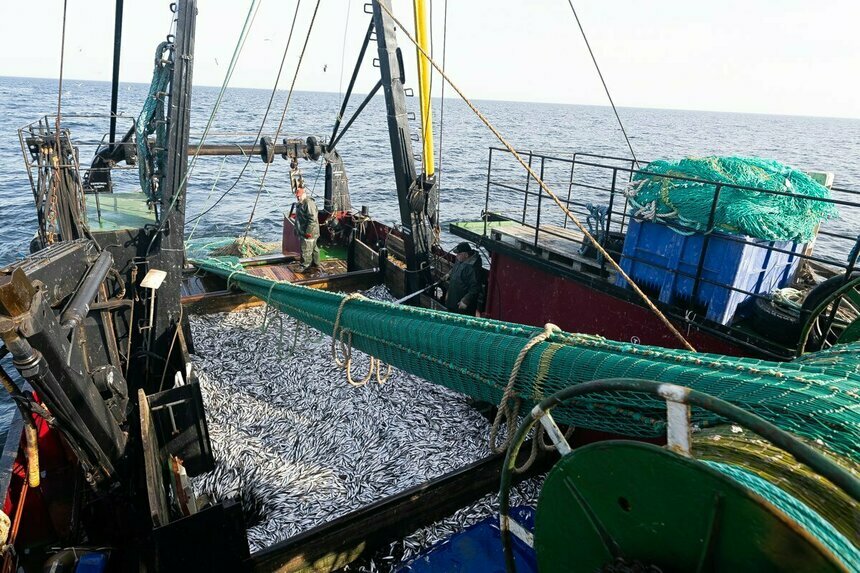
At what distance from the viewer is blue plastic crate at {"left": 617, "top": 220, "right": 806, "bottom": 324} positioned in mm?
6301

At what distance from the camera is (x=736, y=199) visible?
6355mm

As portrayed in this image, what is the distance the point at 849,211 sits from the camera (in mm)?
27547

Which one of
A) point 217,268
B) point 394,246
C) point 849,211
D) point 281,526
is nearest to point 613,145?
point 849,211

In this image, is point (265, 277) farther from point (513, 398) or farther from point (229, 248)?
point (513, 398)

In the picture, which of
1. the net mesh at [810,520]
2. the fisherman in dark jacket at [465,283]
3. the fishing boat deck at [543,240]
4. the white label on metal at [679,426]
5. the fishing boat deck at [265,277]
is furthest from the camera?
the fishing boat deck at [265,277]

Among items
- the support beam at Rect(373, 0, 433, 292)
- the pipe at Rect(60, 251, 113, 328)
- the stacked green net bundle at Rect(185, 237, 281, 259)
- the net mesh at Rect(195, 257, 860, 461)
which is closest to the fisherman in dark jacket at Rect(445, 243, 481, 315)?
the support beam at Rect(373, 0, 433, 292)

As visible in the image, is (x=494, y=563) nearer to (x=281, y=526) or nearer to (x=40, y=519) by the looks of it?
(x=281, y=526)

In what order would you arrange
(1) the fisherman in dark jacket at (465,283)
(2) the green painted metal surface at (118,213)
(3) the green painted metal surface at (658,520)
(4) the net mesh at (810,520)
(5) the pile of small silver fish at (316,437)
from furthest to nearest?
(2) the green painted metal surface at (118,213) < (1) the fisherman in dark jacket at (465,283) < (5) the pile of small silver fish at (316,437) < (4) the net mesh at (810,520) < (3) the green painted metal surface at (658,520)

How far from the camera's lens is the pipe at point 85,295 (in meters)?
4.37

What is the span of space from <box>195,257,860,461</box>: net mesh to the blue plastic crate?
2.84 meters

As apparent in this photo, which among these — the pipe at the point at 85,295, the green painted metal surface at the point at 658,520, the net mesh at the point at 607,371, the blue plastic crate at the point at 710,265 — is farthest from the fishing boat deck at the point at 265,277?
the green painted metal surface at the point at 658,520

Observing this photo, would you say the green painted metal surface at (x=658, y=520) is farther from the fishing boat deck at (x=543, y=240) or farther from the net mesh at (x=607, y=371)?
the fishing boat deck at (x=543, y=240)

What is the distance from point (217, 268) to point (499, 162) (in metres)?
37.8

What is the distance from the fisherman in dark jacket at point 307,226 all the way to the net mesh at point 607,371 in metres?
8.99
